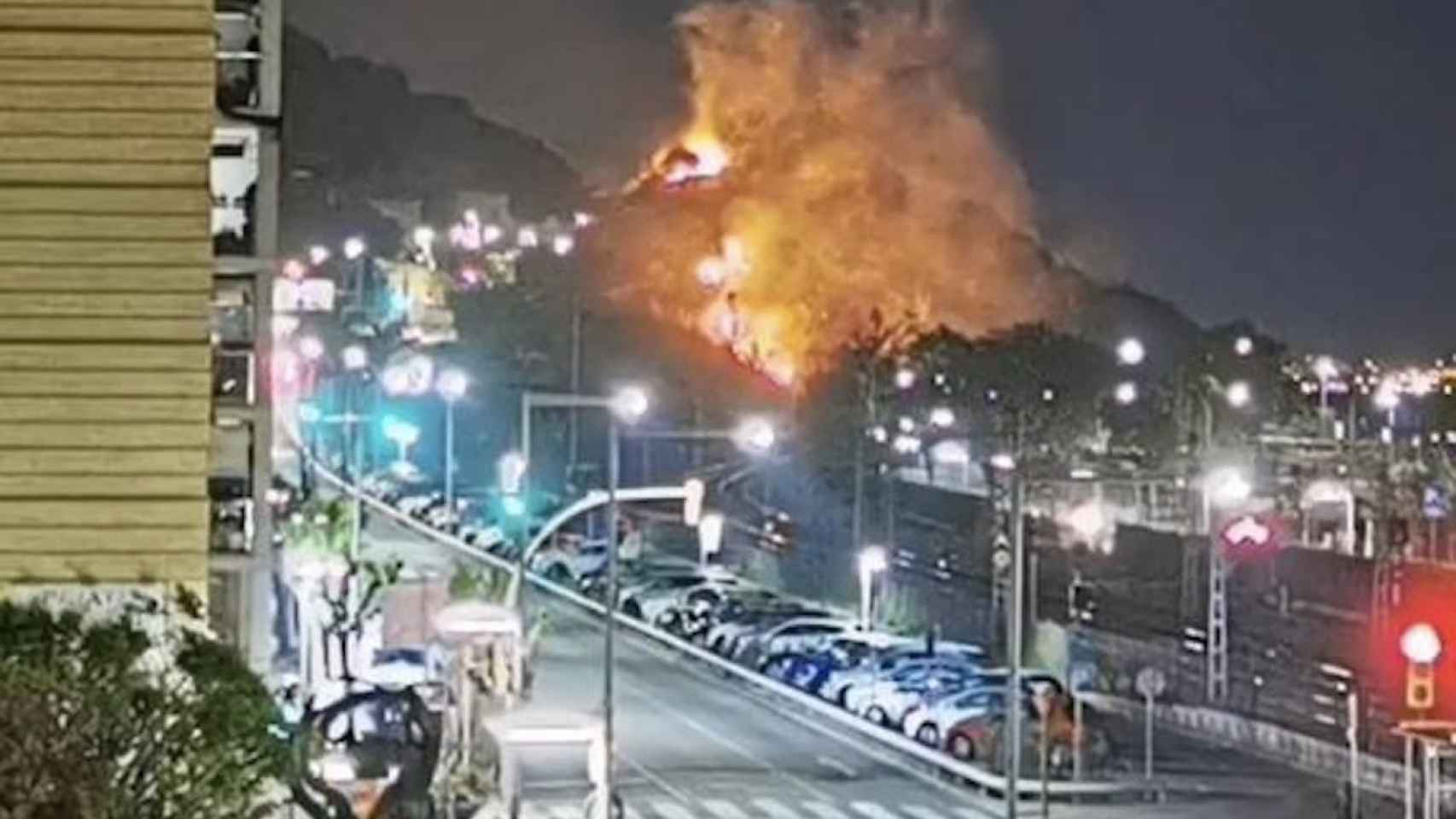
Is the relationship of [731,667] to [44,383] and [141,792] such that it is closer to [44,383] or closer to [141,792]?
[44,383]

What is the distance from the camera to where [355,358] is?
238ft

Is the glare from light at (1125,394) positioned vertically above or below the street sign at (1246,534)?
above

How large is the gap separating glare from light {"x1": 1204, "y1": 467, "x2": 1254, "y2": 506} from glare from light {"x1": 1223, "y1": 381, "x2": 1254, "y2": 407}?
30.8 m

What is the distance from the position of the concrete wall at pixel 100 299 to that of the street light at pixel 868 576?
123 feet

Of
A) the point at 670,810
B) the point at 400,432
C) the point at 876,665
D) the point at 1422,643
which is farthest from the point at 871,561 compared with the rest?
the point at 1422,643

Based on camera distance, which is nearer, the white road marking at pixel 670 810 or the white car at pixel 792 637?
the white road marking at pixel 670 810

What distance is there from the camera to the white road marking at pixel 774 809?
36.6m

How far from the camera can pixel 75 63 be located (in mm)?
17297

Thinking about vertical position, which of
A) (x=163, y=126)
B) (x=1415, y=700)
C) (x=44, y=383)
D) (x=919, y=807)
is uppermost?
(x=163, y=126)

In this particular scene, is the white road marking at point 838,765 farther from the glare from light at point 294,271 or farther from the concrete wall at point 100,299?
the glare from light at point 294,271

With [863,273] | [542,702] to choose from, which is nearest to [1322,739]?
[542,702]

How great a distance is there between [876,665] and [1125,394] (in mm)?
42533

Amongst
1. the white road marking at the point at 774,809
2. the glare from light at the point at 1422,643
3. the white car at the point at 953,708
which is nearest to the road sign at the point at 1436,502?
the white car at the point at 953,708

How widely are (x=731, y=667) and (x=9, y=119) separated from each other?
114ft
